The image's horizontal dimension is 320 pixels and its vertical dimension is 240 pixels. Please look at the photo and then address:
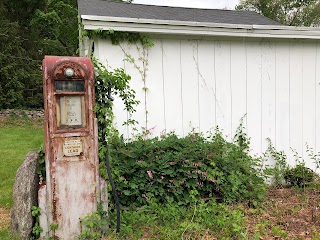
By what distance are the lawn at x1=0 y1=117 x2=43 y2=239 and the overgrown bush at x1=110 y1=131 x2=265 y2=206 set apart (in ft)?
3.66

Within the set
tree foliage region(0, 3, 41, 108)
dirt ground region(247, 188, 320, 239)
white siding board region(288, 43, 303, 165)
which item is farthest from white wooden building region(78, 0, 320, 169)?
tree foliage region(0, 3, 41, 108)

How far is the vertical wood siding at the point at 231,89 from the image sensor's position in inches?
175

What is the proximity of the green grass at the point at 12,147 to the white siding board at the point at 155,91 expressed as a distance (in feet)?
5.28

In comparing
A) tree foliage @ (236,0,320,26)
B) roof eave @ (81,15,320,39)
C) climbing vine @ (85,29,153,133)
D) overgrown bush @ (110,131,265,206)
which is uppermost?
tree foliage @ (236,0,320,26)

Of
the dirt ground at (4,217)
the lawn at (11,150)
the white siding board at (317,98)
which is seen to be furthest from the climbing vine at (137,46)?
the white siding board at (317,98)

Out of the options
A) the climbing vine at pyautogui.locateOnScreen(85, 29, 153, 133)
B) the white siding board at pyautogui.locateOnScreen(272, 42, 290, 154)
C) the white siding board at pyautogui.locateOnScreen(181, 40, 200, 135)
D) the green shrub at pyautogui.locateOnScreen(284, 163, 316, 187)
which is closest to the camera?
the climbing vine at pyautogui.locateOnScreen(85, 29, 153, 133)

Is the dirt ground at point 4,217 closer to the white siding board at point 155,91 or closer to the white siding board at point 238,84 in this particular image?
the white siding board at point 155,91

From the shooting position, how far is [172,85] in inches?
179

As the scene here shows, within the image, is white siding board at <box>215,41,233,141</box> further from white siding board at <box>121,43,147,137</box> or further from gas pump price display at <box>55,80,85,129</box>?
gas pump price display at <box>55,80,85,129</box>

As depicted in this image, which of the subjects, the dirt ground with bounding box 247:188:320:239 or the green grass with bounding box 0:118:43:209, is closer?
the dirt ground with bounding box 247:188:320:239

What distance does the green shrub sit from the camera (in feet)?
15.5

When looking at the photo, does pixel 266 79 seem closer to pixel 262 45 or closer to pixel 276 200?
pixel 262 45

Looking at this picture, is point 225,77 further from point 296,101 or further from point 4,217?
point 4,217

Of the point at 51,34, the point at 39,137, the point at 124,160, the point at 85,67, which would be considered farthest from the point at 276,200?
the point at 51,34
